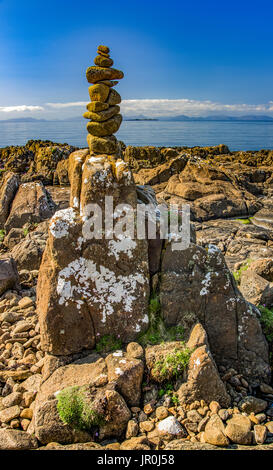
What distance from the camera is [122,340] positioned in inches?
309

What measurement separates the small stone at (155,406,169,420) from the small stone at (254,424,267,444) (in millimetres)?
1614

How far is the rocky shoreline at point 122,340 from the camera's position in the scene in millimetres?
6059

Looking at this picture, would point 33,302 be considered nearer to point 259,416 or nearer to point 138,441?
point 138,441

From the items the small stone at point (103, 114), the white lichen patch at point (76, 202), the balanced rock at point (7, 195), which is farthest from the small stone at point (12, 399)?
the balanced rock at point (7, 195)

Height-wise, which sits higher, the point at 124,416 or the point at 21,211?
the point at 21,211

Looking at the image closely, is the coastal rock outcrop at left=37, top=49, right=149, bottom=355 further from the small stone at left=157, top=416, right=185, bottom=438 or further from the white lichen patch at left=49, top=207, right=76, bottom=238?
the small stone at left=157, top=416, right=185, bottom=438

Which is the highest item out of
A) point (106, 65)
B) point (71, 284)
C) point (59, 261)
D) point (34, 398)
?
point (106, 65)

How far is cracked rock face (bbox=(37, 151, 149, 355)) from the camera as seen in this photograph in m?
7.66

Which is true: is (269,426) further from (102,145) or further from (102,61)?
(102,61)

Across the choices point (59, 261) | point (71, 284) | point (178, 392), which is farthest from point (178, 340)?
point (59, 261)

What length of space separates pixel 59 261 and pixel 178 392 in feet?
12.6

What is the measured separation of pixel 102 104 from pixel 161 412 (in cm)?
748

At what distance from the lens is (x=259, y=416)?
6367mm

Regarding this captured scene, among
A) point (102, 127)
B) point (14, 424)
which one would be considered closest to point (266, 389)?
point (14, 424)
